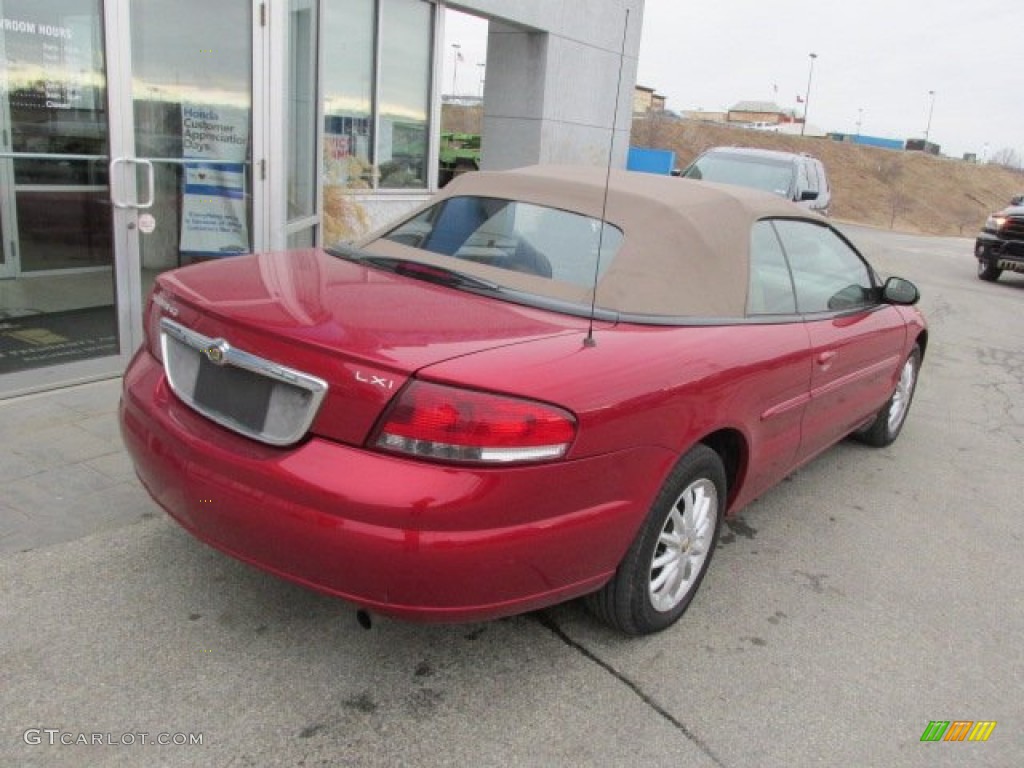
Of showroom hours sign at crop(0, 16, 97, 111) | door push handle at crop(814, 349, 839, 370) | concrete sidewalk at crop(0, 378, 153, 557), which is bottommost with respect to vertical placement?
concrete sidewalk at crop(0, 378, 153, 557)

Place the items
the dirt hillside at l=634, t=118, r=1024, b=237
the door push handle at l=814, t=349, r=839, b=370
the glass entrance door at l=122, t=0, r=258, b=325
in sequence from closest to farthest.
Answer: the door push handle at l=814, t=349, r=839, b=370 < the glass entrance door at l=122, t=0, r=258, b=325 < the dirt hillside at l=634, t=118, r=1024, b=237

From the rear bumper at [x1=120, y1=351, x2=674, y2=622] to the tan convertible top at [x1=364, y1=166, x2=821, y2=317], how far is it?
2.46ft

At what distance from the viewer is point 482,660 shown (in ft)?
9.16

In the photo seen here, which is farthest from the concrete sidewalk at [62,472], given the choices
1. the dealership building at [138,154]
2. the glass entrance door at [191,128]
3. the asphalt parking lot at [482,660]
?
the glass entrance door at [191,128]

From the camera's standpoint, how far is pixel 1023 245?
1473 centimetres

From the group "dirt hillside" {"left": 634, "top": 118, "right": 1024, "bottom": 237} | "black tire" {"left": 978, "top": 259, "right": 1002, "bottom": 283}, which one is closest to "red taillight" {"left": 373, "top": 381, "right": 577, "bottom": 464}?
"black tire" {"left": 978, "top": 259, "right": 1002, "bottom": 283}

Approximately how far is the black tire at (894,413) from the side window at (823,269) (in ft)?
2.84

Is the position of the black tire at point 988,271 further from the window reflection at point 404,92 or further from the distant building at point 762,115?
the distant building at point 762,115

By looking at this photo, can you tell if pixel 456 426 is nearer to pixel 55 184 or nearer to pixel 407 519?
pixel 407 519

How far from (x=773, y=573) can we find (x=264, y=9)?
471 cm

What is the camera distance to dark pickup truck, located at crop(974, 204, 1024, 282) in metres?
14.8

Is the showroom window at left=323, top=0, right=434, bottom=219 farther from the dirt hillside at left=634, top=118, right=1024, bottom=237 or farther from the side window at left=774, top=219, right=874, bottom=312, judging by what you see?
the dirt hillside at left=634, top=118, right=1024, bottom=237

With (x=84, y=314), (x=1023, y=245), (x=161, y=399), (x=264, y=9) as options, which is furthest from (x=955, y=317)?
(x=161, y=399)

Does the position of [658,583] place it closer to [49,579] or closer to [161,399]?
[161,399]
